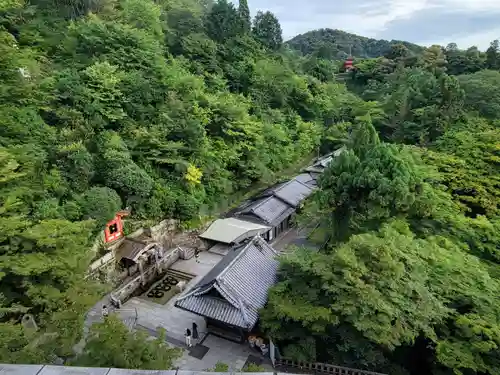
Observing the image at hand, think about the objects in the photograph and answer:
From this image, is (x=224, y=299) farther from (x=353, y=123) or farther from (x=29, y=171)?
(x=353, y=123)

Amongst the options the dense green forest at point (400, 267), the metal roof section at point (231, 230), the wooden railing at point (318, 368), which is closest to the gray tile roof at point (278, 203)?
the metal roof section at point (231, 230)

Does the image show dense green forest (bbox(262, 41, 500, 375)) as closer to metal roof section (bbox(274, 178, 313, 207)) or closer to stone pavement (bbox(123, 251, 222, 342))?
stone pavement (bbox(123, 251, 222, 342))

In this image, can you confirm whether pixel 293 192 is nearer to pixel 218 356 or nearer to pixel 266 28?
pixel 218 356

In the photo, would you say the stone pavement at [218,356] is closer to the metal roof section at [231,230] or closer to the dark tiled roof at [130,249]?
the dark tiled roof at [130,249]

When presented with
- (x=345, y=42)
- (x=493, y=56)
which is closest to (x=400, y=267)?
(x=493, y=56)

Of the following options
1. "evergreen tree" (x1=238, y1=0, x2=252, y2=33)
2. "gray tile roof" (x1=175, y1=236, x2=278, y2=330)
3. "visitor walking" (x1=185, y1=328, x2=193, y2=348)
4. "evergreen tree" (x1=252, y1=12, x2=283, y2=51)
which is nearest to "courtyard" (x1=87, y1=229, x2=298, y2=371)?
"visitor walking" (x1=185, y1=328, x2=193, y2=348)

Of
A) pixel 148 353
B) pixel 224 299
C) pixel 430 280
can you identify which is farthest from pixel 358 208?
pixel 148 353
